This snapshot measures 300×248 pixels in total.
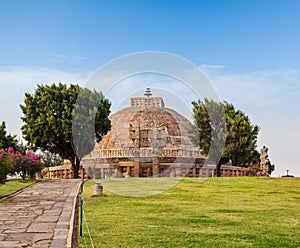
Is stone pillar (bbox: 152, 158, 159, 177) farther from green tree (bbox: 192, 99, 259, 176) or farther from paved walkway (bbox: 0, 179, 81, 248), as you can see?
paved walkway (bbox: 0, 179, 81, 248)

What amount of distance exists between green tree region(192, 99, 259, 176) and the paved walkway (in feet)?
55.1

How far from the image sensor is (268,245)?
643 centimetres

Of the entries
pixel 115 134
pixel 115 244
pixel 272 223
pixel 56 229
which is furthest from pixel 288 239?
pixel 115 134

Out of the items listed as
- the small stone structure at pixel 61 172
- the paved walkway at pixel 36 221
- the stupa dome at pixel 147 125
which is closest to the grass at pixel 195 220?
the paved walkway at pixel 36 221

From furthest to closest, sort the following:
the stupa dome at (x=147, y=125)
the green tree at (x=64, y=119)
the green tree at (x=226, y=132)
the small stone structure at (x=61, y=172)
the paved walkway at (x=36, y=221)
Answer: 1. the stupa dome at (x=147, y=125)
2. the small stone structure at (x=61, y=172)
3. the green tree at (x=226, y=132)
4. the green tree at (x=64, y=119)
5. the paved walkway at (x=36, y=221)

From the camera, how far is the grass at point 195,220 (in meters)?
6.67

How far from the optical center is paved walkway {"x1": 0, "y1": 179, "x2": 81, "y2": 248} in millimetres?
6531

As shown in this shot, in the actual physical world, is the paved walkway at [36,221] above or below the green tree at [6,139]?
below

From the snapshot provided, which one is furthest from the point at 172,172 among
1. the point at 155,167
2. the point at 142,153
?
the point at 142,153

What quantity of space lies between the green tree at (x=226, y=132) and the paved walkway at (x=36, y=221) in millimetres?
16808

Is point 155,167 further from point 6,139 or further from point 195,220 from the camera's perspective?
point 195,220

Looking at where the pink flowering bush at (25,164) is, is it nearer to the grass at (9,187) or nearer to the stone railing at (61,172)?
the grass at (9,187)

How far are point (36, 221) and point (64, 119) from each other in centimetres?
1774

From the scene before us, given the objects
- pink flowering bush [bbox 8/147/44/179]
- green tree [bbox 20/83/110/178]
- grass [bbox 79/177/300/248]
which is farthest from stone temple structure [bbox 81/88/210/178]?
grass [bbox 79/177/300/248]
